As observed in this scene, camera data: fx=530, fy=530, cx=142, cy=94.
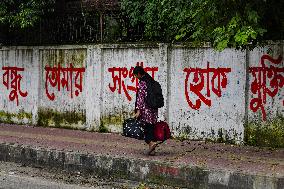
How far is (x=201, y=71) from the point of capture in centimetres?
1141

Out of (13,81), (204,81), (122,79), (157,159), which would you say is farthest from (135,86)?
(13,81)

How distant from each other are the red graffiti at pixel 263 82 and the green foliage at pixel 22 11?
619cm

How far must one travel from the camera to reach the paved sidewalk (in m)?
8.09

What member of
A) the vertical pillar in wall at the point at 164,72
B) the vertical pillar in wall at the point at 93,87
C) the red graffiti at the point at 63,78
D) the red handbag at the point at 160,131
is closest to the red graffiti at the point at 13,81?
the red graffiti at the point at 63,78

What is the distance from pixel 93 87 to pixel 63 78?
3.53 feet

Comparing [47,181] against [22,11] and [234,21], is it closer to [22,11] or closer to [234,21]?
[234,21]

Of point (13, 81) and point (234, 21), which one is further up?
point (234, 21)

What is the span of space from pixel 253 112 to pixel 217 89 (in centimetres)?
93

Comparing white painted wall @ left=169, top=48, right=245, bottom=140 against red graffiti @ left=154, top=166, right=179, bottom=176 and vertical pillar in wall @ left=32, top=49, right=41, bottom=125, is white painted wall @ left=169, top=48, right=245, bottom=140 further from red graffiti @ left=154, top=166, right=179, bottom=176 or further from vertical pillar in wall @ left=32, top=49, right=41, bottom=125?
vertical pillar in wall @ left=32, top=49, right=41, bottom=125

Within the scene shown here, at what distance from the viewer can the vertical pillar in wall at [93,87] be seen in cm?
1312

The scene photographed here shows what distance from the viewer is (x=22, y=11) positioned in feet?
45.4

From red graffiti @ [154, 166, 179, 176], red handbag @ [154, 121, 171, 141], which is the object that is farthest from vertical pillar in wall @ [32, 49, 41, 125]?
red graffiti @ [154, 166, 179, 176]

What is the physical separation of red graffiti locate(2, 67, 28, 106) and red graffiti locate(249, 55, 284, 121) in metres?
6.74

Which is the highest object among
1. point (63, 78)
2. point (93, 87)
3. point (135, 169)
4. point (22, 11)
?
point (22, 11)
